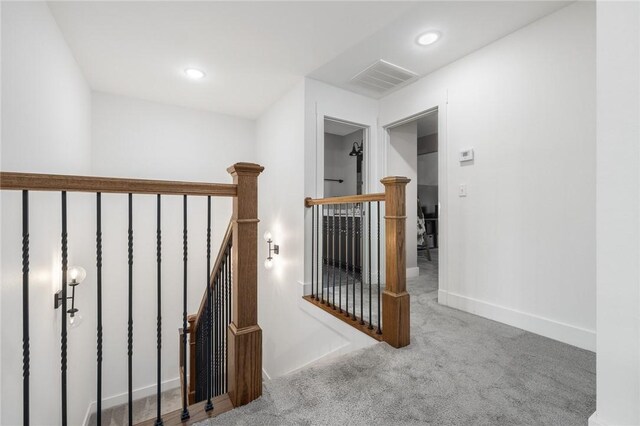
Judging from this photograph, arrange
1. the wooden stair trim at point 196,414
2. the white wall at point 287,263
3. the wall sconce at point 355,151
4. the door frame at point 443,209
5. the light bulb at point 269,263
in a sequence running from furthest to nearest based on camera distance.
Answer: the wall sconce at point 355,151 < the light bulb at point 269,263 < the white wall at point 287,263 < the door frame at point 443,209 < the wooden stair trim at point 196,414

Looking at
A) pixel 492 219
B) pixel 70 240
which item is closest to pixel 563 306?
pixel 492 219

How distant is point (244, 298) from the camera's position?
1.43m

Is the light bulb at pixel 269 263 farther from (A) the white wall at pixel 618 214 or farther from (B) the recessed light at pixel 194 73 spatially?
(A) the white wall at pixel 618 214

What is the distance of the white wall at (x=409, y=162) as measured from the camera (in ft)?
11.9

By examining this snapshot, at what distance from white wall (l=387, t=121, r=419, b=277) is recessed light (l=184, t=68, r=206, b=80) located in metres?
2.28

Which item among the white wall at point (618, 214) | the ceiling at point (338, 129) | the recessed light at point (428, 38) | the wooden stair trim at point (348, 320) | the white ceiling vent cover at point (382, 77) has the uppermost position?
the ceiling at point (338, 129)

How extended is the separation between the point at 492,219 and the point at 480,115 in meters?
0.91

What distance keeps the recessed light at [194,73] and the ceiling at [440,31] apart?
1179 mm

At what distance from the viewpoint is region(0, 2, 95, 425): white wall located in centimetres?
148

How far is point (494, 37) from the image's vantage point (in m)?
2.34

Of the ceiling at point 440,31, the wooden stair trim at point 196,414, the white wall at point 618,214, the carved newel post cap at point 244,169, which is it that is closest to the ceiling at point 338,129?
the ceiling at point 440,31

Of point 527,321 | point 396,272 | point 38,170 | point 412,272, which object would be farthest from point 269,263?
point 527,321

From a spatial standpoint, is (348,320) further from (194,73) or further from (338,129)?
(338,129)

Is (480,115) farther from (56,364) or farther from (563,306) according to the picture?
(56,364)
